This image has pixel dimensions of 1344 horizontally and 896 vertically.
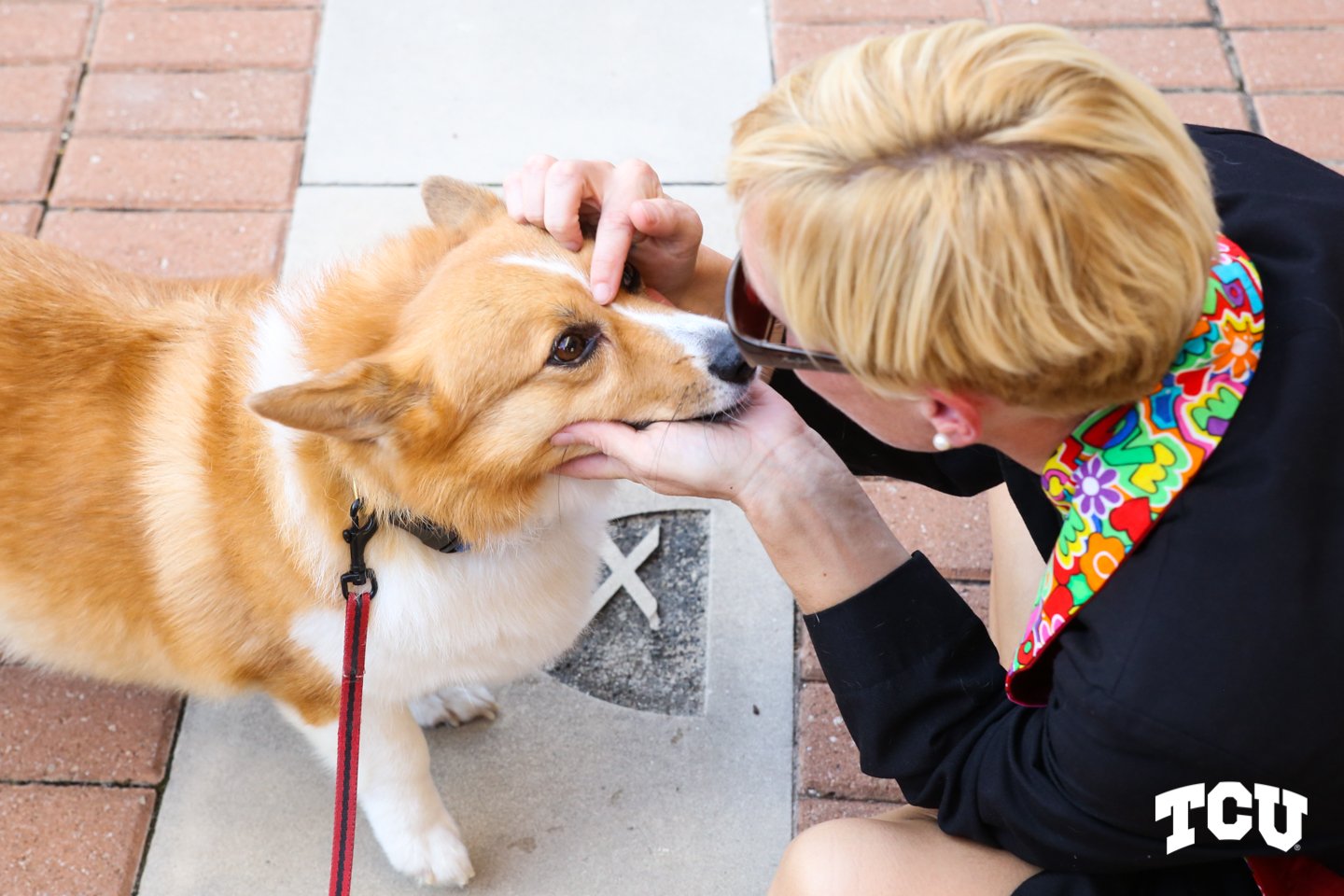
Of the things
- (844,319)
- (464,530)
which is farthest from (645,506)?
(844,319)

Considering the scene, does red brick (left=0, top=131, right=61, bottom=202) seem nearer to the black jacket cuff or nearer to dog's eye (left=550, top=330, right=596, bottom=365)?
dog's eye (left=550, top=330, right=596, bottom=365)

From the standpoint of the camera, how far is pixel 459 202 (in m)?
2.03

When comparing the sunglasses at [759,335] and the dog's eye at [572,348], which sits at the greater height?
the sunglasses at [759,335]

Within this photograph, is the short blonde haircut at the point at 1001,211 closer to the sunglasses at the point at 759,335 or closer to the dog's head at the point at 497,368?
the sunglasses at the point at 759,335

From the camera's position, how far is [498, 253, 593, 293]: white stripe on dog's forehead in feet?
5.89

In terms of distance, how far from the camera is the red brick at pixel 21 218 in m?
3.14

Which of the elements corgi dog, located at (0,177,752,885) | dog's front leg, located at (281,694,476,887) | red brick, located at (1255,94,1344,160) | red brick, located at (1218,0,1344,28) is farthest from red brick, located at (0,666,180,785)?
red brick, located at (1218,0,1344,28)

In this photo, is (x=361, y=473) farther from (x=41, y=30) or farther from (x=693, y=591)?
(x=41, y=30)

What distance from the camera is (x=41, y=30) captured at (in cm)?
358

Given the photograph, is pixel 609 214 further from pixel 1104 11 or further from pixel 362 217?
pixel 1104 11

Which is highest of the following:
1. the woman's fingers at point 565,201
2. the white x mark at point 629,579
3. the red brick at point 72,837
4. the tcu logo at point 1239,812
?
the woman's fingers at point 565,201

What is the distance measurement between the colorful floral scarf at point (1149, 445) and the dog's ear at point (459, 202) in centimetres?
107

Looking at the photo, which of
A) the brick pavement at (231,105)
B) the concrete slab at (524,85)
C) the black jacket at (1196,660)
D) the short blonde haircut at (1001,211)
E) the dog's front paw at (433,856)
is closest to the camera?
the short blonde haircut at (1001,211)

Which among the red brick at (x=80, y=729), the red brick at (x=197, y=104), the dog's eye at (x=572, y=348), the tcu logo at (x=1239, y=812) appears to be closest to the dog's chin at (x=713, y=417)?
the dog's eye at (x=572, y=348)
